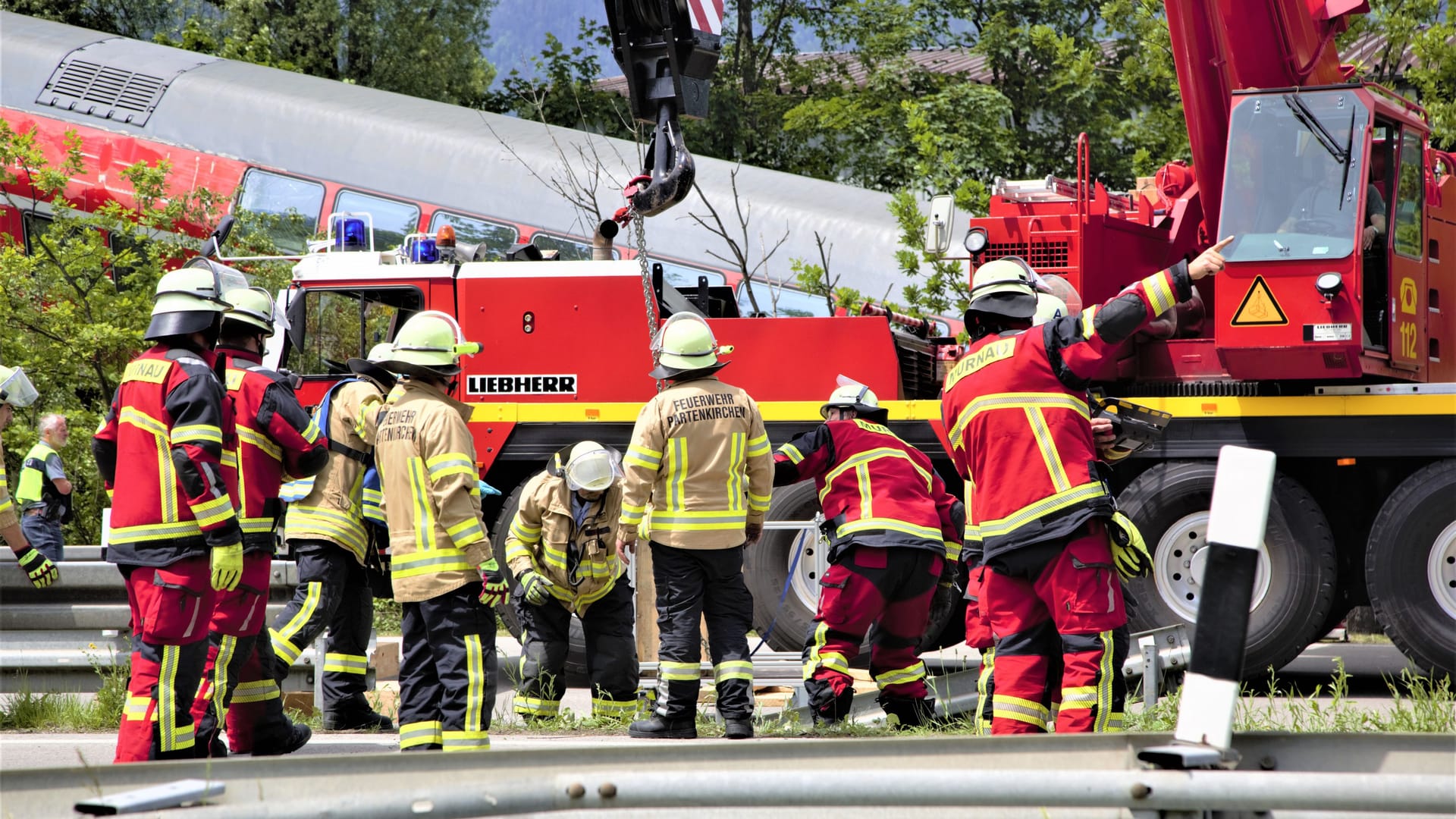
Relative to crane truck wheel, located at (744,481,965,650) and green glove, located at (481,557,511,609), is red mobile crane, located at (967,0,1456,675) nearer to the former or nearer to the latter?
crane truck wheel, located at (744,481,965,650)

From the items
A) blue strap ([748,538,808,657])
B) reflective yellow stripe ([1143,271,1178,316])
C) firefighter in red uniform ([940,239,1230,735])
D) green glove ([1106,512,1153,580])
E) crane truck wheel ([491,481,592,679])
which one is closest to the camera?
reflective yellow stripe ([1143,271,1178,316])

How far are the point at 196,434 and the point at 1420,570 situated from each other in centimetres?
608

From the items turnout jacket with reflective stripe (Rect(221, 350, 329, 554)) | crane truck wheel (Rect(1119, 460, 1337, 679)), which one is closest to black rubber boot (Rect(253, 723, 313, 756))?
turnout jacket with reflective stripe (Rect(221, 350, 329, 554))

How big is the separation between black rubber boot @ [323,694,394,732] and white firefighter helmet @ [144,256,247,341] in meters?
2.23

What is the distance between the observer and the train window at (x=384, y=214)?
49.5 feet

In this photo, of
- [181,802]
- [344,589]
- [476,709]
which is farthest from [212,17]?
[181,802]

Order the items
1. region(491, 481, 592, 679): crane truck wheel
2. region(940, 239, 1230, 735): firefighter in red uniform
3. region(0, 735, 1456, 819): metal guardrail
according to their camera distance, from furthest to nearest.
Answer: region(491, 481, 592, 679): crane truck wheel, region(940, 239, 1230, 735): firefighter in red uniform, region(0, 735, 1456, 819): metal guardrail

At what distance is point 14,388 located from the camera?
29.1 ft

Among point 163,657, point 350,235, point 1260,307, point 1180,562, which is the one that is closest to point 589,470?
point 163,657

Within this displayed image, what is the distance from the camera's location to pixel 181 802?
2.25m

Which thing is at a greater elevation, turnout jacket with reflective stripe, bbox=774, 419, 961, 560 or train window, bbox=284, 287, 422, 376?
train window, bbox=284, 287, 422, 376

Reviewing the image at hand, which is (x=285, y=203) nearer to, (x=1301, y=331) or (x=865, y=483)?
(x=865, y=483)

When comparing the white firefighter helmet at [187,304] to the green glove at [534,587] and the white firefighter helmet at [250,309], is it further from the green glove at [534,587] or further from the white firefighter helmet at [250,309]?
the green glove at [534,587]

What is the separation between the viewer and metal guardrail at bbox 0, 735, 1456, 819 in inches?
84.6
